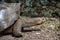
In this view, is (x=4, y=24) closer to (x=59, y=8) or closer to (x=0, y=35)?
(x=0, y=35)

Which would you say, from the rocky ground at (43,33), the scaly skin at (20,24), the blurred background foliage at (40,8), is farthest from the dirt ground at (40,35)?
the blurred background foliage at (40,8)

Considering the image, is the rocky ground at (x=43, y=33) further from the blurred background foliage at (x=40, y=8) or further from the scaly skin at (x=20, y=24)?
the blurred background foliage at (x=40, y=8)

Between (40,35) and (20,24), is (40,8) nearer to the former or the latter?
(20,24)

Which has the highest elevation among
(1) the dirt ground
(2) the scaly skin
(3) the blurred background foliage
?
(3) the blurred background foliage

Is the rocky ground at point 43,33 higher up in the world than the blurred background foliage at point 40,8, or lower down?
lower down

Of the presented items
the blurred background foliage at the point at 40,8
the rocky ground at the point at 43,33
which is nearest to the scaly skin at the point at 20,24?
the rocky ground at the point at 43,33

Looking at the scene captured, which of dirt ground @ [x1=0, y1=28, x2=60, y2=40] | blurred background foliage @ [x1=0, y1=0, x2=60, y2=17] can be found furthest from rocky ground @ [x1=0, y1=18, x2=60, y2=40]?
blurred background foliage @ [x1=0, y1=0, x2=60, y2=17]

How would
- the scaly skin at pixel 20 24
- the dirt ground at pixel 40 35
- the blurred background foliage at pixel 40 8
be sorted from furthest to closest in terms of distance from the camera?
the blurred background foliage at pixel 40 8, the scaly skin at pixel 20 24, the dirt ground at pixel 40 35

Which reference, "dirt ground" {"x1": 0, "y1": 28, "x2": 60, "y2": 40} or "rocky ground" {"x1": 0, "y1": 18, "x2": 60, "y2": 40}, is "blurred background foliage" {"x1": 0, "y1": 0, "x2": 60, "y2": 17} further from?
"dirt ground" {"x1": 0, "y1": 28, "x2": 60, "y2": 40}

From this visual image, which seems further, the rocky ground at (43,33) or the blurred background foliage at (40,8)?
the blurred background foliage at (40,8)

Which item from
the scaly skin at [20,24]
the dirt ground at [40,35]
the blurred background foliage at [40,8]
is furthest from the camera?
the blurred background foliage at [40,8]

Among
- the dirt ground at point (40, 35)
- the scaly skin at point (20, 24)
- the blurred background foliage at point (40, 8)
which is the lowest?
the dirt ground at point (40, 35)

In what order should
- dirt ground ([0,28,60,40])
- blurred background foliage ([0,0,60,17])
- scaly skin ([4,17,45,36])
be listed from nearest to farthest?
dirt ground ([0,28,60,40]) → scaly skin ([4,17,45,36]) → blurred background foliage ([0,0,60,17])

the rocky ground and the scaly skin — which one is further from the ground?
the scaly skin
